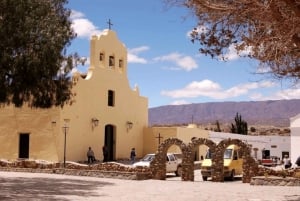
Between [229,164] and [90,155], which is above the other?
[90,155]

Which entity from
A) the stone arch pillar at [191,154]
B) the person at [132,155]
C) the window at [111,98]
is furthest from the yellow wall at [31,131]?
the stone arch pillar at [191,154]

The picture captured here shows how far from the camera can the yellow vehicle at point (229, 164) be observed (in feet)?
79.6

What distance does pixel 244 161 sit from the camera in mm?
22453

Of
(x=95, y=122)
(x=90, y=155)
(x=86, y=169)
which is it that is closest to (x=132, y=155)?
(x=95, y=122)

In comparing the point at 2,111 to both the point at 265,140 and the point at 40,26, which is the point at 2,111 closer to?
the point at 40,26

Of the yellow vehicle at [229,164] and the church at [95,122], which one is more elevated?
the church at [95,122]

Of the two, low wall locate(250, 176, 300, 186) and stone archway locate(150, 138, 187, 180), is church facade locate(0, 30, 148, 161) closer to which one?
stone archway locate(150, 138, 187, 180)

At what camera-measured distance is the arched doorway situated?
3397 centimetres

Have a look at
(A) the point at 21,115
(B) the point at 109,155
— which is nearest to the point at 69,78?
(A) the point at 21,115

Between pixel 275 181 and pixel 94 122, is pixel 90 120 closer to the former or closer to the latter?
pixel 94 122

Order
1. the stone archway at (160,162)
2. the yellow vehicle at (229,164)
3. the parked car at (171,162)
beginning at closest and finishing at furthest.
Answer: the stone archway at (160,162) → the yellow vehicle at (229,164) → the parked car at (171,162)

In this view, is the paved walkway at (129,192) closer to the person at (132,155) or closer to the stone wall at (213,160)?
the stone wall at (213,160)

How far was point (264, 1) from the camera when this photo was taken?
9438mm

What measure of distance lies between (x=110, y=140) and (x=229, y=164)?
38.8 ft
